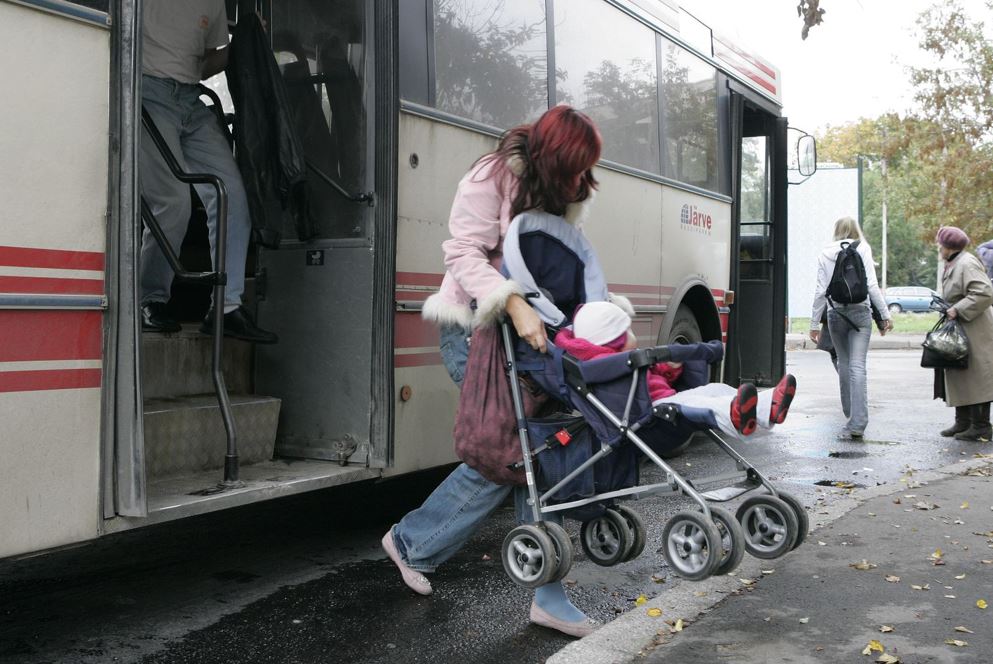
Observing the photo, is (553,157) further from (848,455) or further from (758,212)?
(758,212)

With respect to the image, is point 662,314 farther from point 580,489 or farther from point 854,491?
point 580,489

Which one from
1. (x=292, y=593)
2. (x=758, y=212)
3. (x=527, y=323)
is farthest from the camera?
(x=758, y=212)

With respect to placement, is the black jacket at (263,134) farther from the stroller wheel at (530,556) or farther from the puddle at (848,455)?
the puddle at (848,455)

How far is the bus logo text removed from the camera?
8.05m

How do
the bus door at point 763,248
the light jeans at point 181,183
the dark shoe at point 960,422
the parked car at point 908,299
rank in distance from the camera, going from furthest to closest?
the parked car at point 908,299
the bus door at point 763,248
the dark shoe at point 960,422
the light jeans at point 181,183

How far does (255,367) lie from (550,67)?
2.44 metres

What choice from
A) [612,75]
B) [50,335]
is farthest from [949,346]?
[50,335]

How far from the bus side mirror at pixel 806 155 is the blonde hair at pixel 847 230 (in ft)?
1.95

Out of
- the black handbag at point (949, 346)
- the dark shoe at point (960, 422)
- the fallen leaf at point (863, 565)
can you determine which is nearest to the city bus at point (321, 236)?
the black handbag at point (949, 346)

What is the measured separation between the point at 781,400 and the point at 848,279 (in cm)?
591

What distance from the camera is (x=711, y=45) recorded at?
28.2ft

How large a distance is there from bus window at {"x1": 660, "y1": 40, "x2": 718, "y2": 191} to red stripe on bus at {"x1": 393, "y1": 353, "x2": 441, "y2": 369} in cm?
A: 317

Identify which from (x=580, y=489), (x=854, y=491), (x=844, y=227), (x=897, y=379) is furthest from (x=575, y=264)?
(x=897, y=379)

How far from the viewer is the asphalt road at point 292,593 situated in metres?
3.95
